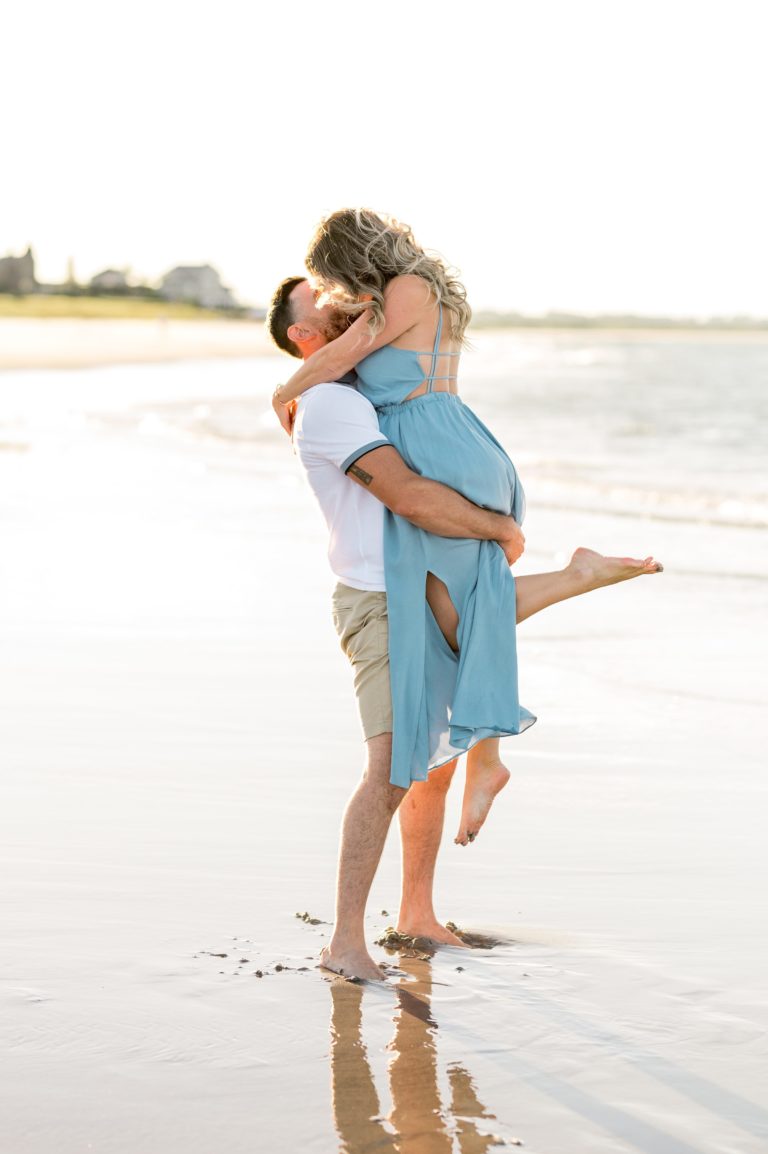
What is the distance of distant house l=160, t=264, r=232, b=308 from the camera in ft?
443

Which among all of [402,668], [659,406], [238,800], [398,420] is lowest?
[659,406]

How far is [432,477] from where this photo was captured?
11.6 ft

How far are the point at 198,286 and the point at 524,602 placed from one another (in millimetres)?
137508

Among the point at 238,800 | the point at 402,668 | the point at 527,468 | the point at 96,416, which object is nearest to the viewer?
the point at 402,668

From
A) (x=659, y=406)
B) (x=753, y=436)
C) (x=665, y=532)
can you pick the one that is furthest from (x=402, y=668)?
(x=659, y=406)

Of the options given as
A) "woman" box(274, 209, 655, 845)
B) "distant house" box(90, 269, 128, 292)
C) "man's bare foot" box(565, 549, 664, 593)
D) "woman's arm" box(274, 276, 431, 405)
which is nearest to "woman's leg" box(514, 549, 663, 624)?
"man's bare foot" box(565, 549, 664, 593)

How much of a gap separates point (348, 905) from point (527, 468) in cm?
1457

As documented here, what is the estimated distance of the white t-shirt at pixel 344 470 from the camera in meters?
3.51

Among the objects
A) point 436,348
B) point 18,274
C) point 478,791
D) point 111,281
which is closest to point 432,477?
point 436,348

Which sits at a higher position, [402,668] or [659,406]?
[402,668]

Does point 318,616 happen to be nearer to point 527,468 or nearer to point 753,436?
point 527,468

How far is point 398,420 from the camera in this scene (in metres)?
3.61

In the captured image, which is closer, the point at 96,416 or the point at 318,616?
the point at 318,616

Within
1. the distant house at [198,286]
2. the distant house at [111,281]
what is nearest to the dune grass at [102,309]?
the distant house at [111,281]
